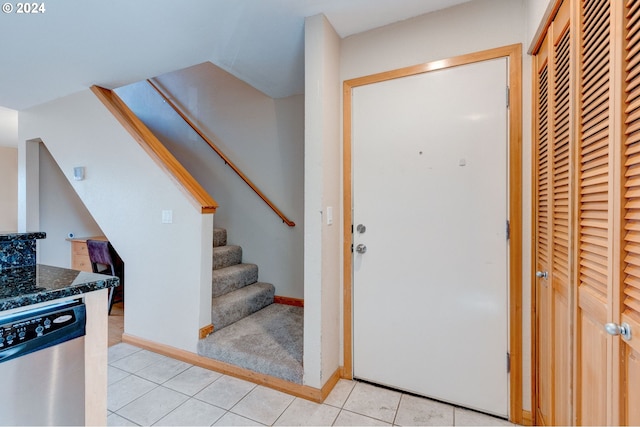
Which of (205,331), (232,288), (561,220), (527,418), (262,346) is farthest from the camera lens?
(232,288)

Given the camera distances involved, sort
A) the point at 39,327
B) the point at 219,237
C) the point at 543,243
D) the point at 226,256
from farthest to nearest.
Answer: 1. the point at 219,237
2. the point at 226,256
3. the point at 543,243
4. the point at 39,327

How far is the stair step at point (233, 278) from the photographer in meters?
2.68

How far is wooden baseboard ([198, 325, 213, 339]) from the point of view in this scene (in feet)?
7.22

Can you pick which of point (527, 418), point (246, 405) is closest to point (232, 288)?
point (246, 405)

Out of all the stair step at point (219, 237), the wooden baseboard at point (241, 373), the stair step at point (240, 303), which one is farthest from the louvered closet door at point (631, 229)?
the stair step at point (219, 237)

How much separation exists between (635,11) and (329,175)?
1363 mm

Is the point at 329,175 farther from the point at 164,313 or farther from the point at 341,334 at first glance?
the point at 164,313

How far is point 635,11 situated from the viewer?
2.27 ft

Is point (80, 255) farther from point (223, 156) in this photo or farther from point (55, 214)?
point (223, 156)

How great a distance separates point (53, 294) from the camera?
883 mm

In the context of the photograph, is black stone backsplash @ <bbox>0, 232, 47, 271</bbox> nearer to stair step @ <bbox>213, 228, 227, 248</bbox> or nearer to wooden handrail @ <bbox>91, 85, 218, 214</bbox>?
wooden handrail @ <bbox>91, 85, 218, 214</bbox>

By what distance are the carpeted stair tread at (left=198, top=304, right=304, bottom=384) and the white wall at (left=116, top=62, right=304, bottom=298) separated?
61 centimetres

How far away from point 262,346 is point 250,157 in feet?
6.76

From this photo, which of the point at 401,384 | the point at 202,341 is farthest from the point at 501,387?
the point at 202,341
